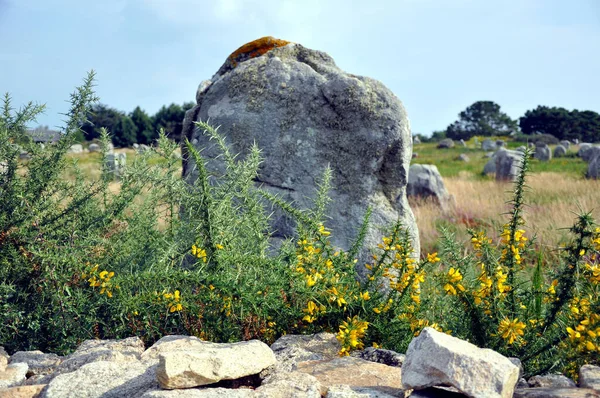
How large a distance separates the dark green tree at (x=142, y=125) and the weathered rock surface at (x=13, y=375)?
45.5 m

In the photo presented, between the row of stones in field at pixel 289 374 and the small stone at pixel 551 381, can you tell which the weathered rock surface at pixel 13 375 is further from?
the small stone at pixel 551 381

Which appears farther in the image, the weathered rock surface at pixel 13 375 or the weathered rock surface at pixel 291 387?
the weathered rock surface at pixel 13 375

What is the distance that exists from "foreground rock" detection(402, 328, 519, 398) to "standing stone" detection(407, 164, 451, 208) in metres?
12.4

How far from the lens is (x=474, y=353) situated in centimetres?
271

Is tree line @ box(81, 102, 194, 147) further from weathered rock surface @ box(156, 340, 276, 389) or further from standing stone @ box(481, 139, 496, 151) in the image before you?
weathered rock surface @ box(156, 340, 276, 389)

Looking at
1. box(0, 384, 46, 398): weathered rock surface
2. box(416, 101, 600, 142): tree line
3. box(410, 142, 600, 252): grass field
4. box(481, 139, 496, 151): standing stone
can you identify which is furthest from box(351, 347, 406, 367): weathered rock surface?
box(416, 101, 600, 142): tree line

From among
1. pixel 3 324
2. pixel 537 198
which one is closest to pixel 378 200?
Answer: pixel 3 324

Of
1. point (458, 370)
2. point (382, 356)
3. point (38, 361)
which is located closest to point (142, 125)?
point (38, 361)

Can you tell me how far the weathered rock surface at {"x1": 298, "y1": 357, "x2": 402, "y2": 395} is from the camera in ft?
9.55

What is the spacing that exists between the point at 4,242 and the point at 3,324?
0.61 m

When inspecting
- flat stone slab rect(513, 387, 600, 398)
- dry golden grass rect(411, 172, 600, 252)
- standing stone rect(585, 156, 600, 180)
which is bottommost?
flat stone slab rect(513, 387, 600, 398)

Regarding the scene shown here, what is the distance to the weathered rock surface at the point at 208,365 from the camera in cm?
272

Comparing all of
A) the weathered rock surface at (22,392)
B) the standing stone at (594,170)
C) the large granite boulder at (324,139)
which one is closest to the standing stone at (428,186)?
the standing stone at (594,170)

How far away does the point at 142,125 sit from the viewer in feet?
161
